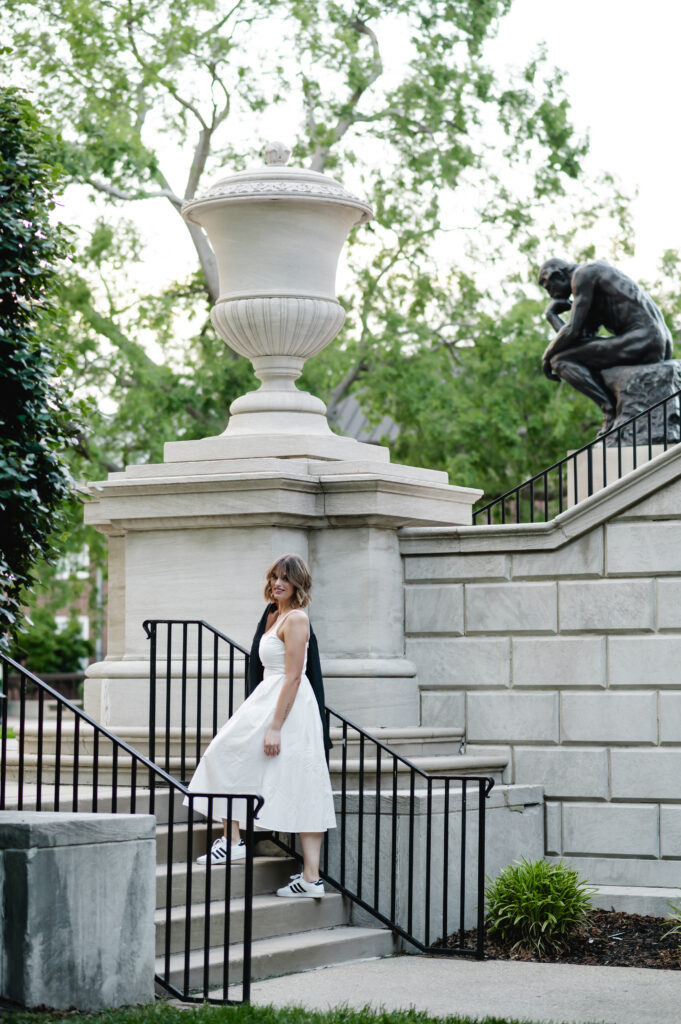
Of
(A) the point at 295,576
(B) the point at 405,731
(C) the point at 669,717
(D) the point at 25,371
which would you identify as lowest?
(B) the point at 405,731

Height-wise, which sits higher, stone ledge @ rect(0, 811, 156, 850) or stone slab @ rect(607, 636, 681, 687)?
stone slab @ rect(607, 636, 681, 687)

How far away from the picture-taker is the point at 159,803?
8.70m

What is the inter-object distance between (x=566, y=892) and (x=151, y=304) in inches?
695

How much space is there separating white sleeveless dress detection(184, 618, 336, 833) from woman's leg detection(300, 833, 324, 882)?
17 cm

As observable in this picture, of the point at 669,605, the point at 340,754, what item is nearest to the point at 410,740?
the point at 340,754

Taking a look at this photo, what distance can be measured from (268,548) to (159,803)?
6.13ft

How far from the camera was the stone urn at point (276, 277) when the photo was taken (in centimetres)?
1039

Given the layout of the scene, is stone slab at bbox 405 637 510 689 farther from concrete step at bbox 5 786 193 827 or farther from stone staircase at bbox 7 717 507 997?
concrete step at bbox 5 786 193 827

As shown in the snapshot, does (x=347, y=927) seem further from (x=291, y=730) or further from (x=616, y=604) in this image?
(x=616, y=604)

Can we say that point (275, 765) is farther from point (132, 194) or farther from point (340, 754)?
point (132, 194)

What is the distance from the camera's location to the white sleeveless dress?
8.05m

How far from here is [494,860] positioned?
9422 mm

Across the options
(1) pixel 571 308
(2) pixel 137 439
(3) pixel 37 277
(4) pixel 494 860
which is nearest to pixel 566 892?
(4) pixel 494 860

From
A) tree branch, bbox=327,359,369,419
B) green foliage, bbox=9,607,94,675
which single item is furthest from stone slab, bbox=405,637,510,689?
green foliage, bbox=9,607,94,675
